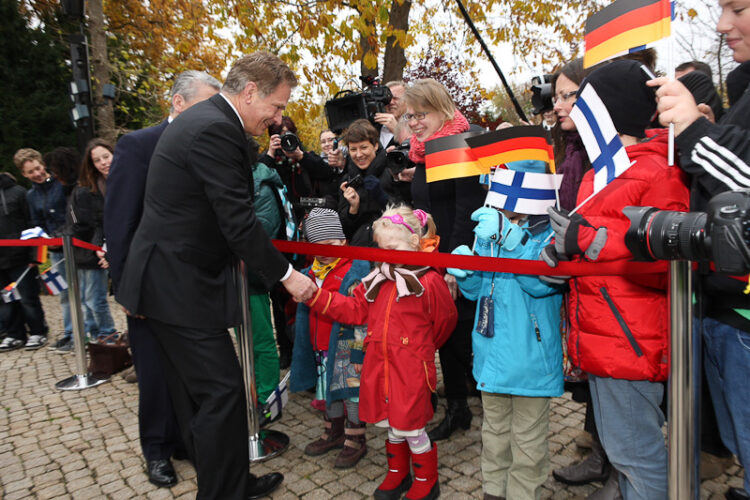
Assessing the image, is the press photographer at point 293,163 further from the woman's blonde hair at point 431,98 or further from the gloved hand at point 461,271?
the gloved hand at point 461,271

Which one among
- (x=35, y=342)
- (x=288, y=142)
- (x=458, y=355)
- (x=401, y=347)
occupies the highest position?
(x=288, y=142)

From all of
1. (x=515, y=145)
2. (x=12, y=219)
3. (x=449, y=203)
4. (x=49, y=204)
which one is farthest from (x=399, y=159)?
(x=12, y=219)

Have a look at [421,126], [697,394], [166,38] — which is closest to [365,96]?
[421,126]

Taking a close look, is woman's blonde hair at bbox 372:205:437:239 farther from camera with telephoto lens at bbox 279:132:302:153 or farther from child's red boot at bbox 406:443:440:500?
camera with telephoto lens at bbox 279:132:302:153

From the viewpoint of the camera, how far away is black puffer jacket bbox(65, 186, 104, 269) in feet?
18.5

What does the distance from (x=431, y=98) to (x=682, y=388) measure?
223 cm

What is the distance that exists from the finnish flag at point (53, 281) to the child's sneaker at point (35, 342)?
3.93 ft

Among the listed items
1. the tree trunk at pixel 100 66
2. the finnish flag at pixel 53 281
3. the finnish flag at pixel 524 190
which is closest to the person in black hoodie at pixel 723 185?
the finnish flag at pixel 524 190

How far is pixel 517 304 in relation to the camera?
251cm

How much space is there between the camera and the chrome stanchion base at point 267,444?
11.2 feet

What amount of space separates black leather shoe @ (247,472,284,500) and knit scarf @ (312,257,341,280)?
126 cm

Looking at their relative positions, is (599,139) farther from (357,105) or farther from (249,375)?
(357,105)

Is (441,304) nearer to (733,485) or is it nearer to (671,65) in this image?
(671,65)

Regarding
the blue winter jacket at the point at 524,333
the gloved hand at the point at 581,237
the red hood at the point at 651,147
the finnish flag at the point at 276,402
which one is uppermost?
the red hood at the point at 651,147
